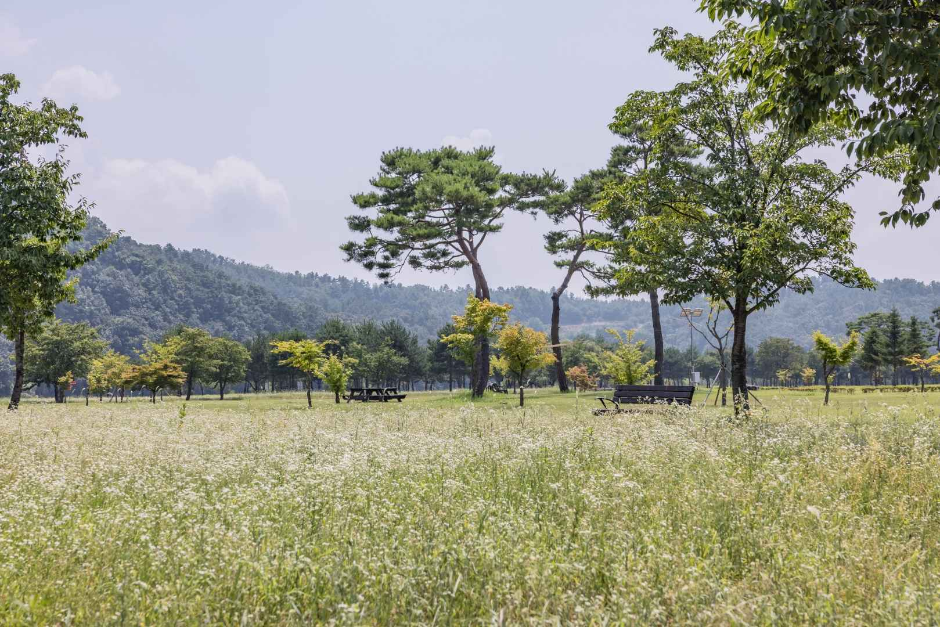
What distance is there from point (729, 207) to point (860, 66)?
8266 millimetres

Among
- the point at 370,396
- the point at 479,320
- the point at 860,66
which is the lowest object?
the point at 370,396

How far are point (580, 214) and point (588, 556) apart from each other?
38.1m

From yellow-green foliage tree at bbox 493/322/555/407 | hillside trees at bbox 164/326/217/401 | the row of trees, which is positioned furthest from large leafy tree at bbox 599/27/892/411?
hillside trees at bbox 164/326/217/401

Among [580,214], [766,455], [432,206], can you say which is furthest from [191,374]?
[766,455]

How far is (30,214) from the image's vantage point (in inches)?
472

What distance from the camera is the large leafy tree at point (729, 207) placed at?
1340cm

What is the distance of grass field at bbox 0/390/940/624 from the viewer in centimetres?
280

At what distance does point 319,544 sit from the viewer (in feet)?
11.7

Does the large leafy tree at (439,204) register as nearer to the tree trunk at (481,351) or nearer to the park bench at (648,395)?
the tree trunk at (481,351)

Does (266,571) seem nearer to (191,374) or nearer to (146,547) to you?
(146,547)

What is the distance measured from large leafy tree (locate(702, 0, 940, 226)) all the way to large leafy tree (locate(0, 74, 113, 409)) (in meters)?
14.1

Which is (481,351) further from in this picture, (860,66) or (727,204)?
(860,66)

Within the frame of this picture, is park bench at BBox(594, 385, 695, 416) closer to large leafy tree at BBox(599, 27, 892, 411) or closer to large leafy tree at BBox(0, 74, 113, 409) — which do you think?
large leafy tree at BBox(599, 27, 892, 411)

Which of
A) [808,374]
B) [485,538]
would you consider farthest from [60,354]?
[808,374]
